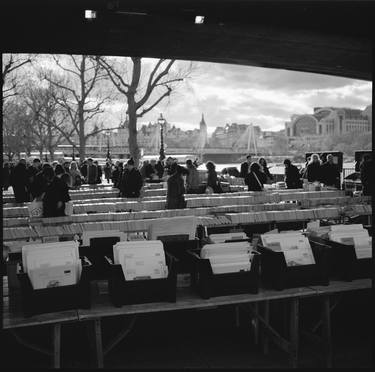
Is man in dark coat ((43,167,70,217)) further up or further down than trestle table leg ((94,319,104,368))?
further up

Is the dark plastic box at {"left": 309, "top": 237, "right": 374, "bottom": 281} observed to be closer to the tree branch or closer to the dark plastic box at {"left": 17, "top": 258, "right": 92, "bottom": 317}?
the dark plastic box at {"left": 17, "top": 258, "right": 92, "bottom": 317}

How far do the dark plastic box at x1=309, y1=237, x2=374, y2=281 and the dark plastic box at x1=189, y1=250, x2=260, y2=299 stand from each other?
0.73 meters

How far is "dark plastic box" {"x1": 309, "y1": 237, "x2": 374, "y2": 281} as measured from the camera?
4176mm

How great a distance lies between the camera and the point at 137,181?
1164 centimetres

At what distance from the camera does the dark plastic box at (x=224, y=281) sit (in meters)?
3.77

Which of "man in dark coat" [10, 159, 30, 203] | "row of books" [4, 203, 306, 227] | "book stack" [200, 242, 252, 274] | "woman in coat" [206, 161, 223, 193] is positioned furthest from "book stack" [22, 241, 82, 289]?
"man in dark coat" [10, 159, 30, 203]

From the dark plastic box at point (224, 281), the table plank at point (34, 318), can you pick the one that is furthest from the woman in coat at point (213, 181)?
the table plank at point (34, 318)

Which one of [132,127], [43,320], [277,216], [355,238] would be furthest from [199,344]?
[132,127]

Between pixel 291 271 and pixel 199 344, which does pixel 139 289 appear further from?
pixel 199 344

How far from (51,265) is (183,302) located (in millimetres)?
986

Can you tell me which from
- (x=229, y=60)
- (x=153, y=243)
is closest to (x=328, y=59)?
(x=229, y=60)

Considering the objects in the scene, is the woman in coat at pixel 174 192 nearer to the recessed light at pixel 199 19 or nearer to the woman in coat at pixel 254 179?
the recessed light at pixel 199 19

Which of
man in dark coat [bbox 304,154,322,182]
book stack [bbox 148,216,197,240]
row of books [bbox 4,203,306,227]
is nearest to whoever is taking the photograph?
book stack [bbox 148,216,197,240]

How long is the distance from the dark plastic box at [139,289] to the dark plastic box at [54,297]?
0.63 feet
